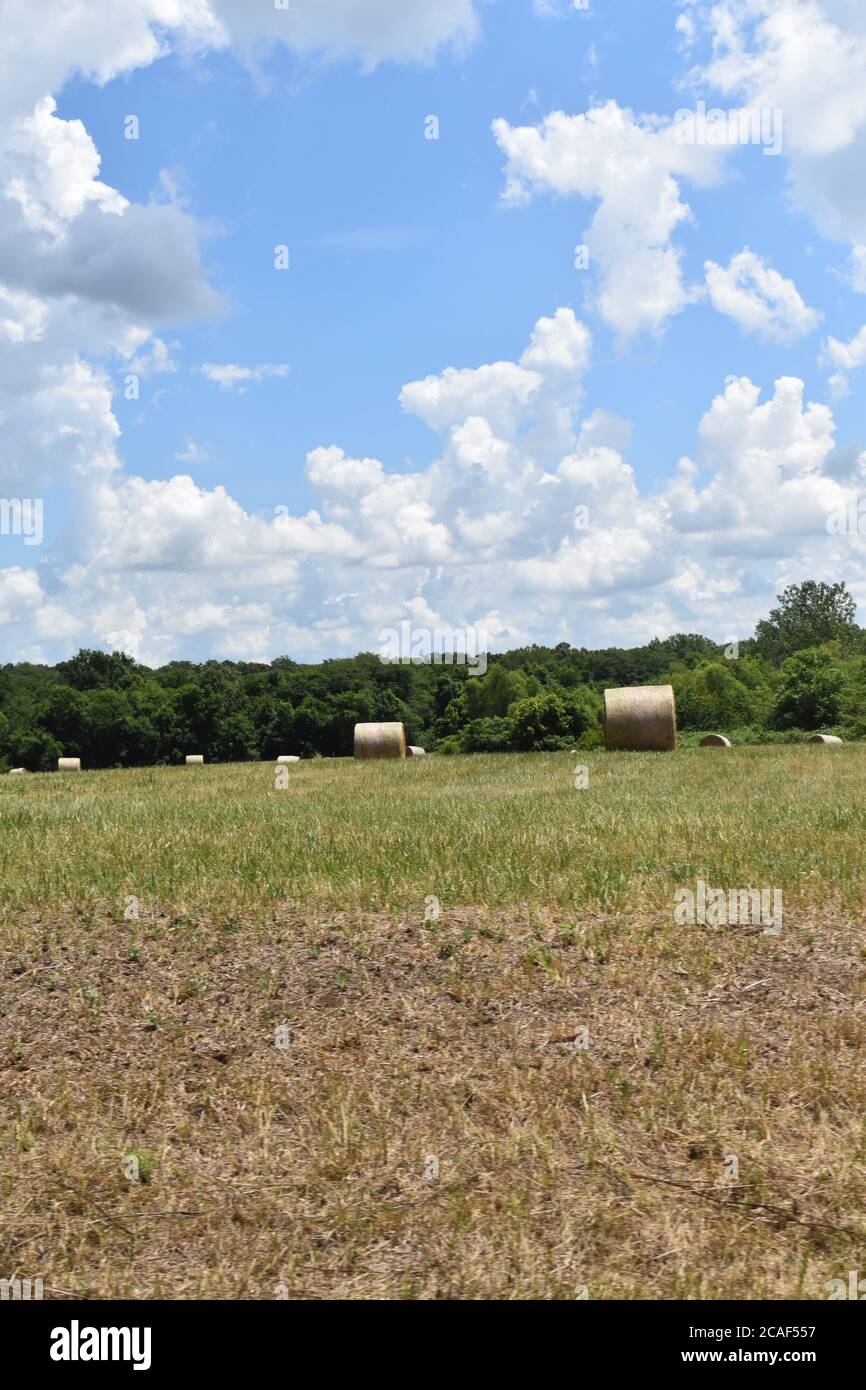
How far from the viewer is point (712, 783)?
24.2m

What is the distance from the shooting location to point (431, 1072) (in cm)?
798

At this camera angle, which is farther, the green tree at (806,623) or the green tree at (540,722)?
the green tree at (806,623)

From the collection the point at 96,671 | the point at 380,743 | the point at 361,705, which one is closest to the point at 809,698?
the point at 361,705

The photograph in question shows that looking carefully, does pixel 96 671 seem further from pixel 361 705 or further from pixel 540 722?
pixel 540 722

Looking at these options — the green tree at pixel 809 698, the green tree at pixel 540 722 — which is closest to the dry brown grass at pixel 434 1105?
the green tree at pixel 809 698

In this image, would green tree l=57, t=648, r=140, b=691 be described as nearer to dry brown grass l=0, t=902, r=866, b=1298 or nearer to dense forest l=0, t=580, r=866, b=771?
dense forest l=0, t=580, r=866, b=771

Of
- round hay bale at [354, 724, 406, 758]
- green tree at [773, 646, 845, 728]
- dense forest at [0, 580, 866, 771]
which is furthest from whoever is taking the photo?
dense forest at [0, 580, 866, 771]

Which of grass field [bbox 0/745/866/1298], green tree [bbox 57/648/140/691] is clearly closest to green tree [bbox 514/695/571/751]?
green tree [bbox 57/648/140/691]

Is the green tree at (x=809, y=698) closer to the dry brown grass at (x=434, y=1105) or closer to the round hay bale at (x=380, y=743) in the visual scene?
the round hay bale at (x=380, y=743)

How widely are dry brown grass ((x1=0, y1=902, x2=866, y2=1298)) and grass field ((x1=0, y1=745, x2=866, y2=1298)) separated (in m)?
0.02

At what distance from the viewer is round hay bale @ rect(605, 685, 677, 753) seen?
3550 centimetres

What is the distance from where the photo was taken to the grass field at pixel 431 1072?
625 cm

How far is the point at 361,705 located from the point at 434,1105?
259 ft

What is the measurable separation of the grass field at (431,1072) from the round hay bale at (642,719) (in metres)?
22.1
